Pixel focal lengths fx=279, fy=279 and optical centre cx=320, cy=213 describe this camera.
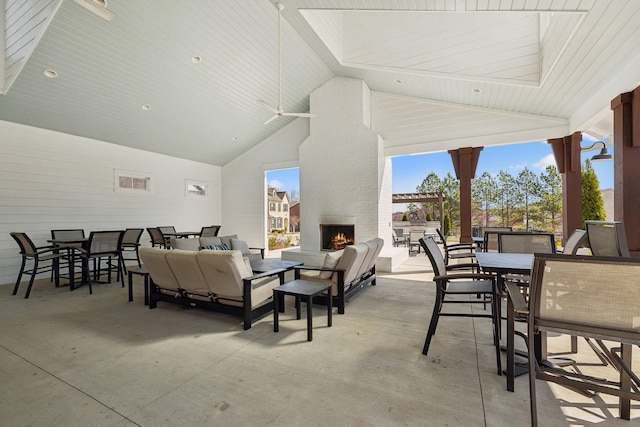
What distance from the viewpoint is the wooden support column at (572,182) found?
16.7 ft

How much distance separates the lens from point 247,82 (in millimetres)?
6168

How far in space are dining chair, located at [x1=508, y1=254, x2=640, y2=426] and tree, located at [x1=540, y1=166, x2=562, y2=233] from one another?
13.4 meters

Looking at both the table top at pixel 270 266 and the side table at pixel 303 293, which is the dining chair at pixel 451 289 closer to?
the side table at pixel 303 293

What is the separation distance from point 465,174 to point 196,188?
763 cm

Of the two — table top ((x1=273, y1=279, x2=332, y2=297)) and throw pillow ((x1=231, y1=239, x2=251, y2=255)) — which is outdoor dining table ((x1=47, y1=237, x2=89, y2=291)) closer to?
throw pillow ((x1=231, y1=239, x2=251, y2=255))

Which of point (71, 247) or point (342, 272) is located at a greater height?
point (71, 247)

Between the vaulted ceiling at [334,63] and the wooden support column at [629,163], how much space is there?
26 centimetres

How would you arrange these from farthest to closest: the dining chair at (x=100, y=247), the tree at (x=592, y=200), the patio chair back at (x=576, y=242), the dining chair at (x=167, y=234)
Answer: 1. the dining chair at (x=167, y=234)
2. the tree at (x=592, y=200)
3. the dining chair at (x=100, y=247)
4. the patio chair back at (x=576, y=242)

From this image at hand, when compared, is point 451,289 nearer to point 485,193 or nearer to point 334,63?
point 334,63

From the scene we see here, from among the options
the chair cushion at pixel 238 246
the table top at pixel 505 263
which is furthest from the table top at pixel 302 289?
the chair cushion at pixel 238 246

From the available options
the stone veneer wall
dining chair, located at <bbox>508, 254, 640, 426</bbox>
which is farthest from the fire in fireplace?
dining chair, located at <bbox>508, 254, 640, 426</bbox>

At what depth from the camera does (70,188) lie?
5.98m

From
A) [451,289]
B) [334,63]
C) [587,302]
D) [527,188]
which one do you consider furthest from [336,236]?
[527,188]

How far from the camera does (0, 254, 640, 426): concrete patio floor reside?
1703mm
